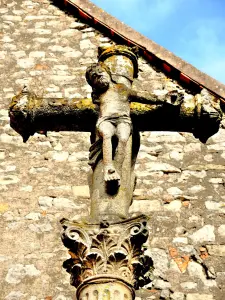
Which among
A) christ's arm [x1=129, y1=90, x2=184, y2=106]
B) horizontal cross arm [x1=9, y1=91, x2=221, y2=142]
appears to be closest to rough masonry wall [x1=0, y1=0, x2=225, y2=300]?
horizontal cross arm [x1=9, y1=91, x2=221, y2=142]

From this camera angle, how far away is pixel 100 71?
5.11m

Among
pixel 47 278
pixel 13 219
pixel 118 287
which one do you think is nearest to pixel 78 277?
pixel 118 287

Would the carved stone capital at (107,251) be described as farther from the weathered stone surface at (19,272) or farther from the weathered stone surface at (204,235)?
the weathered stone surface at (204,235)

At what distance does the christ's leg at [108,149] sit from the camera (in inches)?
180

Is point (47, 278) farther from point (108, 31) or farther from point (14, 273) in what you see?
point (108, 31)

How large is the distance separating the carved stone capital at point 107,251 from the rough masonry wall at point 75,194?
8.62 ft

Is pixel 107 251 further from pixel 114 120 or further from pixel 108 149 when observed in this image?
pixel 114 120

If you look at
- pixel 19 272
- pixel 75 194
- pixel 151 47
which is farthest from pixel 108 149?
pixel 151 47

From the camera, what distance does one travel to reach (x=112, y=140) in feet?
15.8

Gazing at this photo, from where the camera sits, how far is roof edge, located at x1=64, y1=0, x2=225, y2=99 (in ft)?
28.8

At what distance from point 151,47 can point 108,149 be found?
477 centimetres

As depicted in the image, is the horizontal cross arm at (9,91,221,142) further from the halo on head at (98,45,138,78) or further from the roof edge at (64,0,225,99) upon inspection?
the roof edge at (64,0,225,99)

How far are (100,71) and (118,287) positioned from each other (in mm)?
1508

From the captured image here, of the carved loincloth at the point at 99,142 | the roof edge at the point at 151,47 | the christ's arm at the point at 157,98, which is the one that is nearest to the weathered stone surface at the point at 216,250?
the roof edge at the point at 151,47
